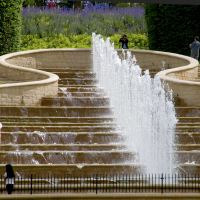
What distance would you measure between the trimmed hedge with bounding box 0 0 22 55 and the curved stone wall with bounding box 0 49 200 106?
6.78 ft

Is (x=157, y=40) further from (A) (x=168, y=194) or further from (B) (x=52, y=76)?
(A) (x=168, y=194)

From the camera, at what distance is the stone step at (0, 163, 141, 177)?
64.1 ft

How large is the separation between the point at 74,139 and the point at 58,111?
245 cm

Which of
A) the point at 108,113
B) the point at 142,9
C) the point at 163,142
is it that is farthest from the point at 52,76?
the point at 142,9

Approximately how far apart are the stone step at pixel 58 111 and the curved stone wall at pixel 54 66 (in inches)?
31.3

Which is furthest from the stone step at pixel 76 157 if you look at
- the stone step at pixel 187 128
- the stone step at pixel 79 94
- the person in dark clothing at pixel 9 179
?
the stone step at pixel 79 94

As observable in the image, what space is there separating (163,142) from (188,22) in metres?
14.6

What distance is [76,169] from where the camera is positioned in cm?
1981

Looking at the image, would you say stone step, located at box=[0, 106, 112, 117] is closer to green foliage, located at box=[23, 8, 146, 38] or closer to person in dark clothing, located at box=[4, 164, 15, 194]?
person in dark clothing, located at box=[4, 164, 15, 194]

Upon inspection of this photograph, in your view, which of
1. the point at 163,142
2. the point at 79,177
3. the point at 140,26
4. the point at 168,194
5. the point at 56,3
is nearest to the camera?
the point at 168,194

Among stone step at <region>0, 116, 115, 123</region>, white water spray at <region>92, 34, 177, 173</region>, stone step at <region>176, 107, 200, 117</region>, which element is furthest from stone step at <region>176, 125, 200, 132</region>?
stone step at <region>0, 116, 115, 123</region>

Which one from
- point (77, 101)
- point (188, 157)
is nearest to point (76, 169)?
point (188, 157)

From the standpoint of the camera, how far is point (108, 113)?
81.3 feet

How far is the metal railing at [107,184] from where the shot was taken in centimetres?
1792
